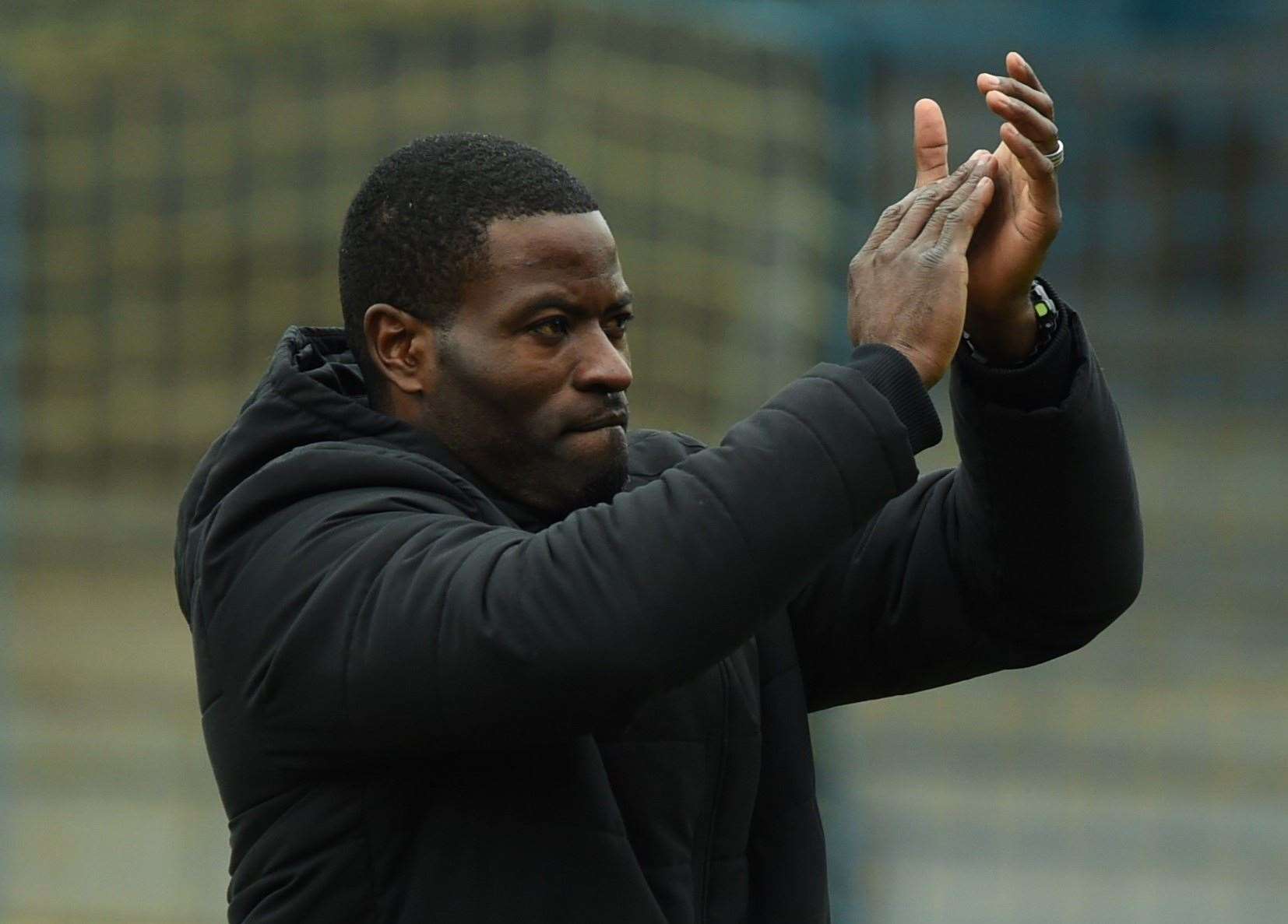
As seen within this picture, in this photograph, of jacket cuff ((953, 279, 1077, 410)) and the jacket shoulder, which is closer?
jacket cuff ((953, 279, 1077, 410))

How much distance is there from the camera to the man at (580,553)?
181 cm

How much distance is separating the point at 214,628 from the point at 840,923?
100 inches

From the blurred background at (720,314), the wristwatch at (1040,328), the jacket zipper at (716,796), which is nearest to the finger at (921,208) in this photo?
the wristwatch at (1040,328)

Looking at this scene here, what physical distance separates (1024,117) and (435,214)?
0.55 meters

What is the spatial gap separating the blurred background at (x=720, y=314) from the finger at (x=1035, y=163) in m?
2.13

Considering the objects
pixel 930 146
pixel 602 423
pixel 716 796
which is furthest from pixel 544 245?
pixel 716 796

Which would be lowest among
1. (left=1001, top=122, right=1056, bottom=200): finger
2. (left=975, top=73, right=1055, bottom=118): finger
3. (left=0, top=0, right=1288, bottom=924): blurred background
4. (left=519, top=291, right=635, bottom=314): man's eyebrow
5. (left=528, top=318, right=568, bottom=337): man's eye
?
(left=0, top=0, right=1288, bottom=924): blurred background

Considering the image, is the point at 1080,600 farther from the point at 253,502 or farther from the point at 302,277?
the point at 302,277

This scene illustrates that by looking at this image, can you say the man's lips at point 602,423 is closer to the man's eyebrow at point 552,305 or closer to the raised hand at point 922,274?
the man's eyebrow at point 552,305

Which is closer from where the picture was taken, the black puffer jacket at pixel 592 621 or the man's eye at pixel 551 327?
the black puffer jacket at pixel 592 621

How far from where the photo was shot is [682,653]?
1.78 meters

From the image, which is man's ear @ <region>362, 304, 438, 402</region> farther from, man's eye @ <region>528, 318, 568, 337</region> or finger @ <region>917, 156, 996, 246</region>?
finger @ <region>917, 156, 996, 246</region>

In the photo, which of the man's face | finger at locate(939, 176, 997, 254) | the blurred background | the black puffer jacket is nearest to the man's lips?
the man's face

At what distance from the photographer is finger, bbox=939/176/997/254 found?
6.49 ft
